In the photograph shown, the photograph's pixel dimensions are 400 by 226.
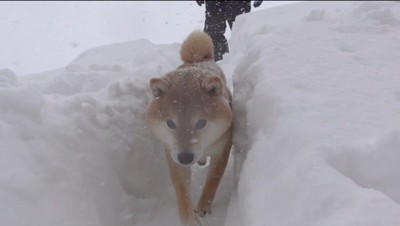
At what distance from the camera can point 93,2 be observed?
14492 millimetres

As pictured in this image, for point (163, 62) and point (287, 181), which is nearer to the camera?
point (287, 181)

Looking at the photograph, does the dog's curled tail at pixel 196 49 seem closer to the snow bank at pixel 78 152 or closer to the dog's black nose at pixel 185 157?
the snow bank at pixel 78 152

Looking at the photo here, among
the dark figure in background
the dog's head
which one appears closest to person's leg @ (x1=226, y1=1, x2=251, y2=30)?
the dark figure in background

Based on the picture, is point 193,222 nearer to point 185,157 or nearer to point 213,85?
point 185,157

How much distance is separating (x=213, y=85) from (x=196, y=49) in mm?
891

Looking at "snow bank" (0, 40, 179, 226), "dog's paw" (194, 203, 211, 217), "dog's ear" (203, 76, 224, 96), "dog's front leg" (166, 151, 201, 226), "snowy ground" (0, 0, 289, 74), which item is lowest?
"snowy ground" (0, 0, 289, 74)

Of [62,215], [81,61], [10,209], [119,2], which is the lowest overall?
[119,2]

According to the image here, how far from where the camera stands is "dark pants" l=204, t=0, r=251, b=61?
18.9 feet

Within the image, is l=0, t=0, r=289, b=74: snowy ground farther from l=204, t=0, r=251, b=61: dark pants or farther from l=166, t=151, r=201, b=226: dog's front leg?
l=166, t=151, r=201, b=226: dog's front leg

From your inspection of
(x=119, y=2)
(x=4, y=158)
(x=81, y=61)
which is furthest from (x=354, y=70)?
(x=119, y=2)

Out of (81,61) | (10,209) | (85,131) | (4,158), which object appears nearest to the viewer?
(10,209)

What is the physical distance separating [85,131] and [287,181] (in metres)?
1.66

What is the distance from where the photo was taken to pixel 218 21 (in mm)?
5824

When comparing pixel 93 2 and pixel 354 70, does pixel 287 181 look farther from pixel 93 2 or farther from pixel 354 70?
pixel 93 2
